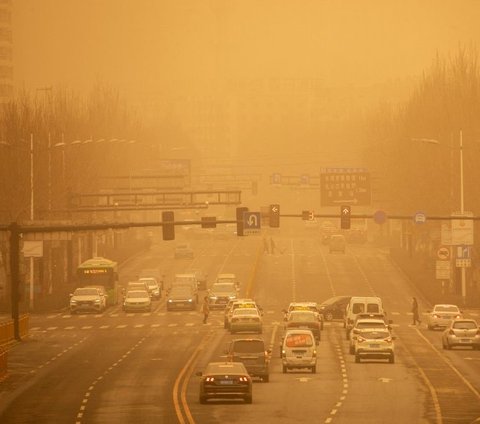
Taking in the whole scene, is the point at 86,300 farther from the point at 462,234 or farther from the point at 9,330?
the point at 9,330

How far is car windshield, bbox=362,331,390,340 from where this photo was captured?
75750 millimetres

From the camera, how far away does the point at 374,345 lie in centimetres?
7544

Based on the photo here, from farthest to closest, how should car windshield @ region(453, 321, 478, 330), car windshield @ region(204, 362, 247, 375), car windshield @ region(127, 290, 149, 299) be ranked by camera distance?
car windshield @ region(127, 290, 149, 299), car windshield @ region(453, 321, 478, 330), car windshield @ region(204, 362, 247, 375)

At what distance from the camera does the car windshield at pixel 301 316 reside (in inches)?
3494

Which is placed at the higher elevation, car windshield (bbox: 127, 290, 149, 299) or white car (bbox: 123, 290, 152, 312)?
car windshield (bbox: 127, 290, 149, 299)

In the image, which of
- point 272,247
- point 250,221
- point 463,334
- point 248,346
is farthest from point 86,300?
point 272,247

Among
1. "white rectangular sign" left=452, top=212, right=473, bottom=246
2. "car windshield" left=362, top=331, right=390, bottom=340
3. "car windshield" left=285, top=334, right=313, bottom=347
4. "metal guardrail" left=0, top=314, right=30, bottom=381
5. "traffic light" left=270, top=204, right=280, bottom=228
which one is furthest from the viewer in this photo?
"white rectangular sign" left=452, top=212, right=473, bottom=246

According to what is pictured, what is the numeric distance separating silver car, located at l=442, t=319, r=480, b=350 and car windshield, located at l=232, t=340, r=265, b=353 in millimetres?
16381

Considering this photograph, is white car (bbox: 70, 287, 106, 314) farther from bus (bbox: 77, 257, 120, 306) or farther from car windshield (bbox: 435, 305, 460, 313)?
car windshield (bbox: 435, 305, 460, 313)

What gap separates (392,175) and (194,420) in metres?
121

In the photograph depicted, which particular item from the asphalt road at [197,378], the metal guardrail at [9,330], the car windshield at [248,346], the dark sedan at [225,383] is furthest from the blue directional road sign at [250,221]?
the dark sedan at [225,383]

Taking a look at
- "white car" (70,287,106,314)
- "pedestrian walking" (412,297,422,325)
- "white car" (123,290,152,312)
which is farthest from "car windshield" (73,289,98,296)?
"pedestrian walking" (412,297,422,325)

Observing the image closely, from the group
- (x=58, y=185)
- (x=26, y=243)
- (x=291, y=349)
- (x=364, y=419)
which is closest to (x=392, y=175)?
(x=58, y=185)

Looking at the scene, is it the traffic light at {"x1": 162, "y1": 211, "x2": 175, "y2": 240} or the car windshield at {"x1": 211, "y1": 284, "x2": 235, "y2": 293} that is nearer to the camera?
the traffic light at {"x1": 162, "y1": 211, "x2": 175, "y2": 240}
